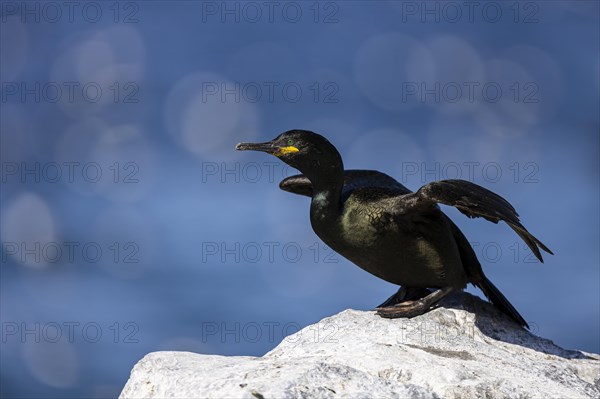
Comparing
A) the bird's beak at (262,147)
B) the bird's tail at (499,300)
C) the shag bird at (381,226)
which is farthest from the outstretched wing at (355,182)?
the bird's tail at (499,300)

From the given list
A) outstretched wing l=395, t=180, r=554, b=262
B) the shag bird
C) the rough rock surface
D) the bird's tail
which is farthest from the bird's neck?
the bird's tail

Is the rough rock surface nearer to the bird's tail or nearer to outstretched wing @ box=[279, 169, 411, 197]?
the bird's tail

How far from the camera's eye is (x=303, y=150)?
21.7 feet

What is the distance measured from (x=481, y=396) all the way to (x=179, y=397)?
5.87 feet

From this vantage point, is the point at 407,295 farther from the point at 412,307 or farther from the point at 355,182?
the point at 355,182

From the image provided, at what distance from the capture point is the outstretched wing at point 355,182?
716 centimetres

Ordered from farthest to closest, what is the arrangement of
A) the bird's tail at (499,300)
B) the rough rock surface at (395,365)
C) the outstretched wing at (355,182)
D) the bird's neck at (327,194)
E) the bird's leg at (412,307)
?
the outstretched wing at (355,182) → the bird's tail at (499,300) → the bird's neck at (327,194) → the bird's leg at (412,307) → the rough rock surface at (395,365)

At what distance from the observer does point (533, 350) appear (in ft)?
21.4

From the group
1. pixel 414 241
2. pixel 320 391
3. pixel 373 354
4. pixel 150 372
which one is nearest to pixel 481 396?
pixel 373 354

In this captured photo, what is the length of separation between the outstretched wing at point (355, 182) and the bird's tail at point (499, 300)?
963mm

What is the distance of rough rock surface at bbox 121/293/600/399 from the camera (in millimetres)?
5090

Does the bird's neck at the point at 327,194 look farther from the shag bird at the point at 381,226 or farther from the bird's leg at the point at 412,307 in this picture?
the bird's leg at the point at 412,307

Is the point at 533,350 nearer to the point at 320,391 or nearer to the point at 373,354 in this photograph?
the point at 373,354

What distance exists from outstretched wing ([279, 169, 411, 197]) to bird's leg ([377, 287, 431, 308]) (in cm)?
78
